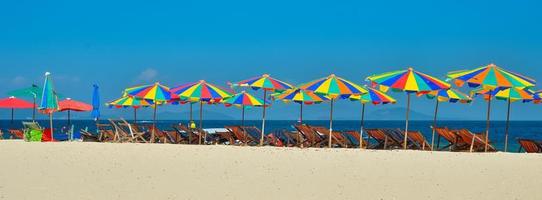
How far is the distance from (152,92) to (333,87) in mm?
4954

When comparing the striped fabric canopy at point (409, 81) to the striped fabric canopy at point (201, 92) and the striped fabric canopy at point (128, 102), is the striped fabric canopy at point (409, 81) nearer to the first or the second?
the striped fabric canopy at point (201, 92)

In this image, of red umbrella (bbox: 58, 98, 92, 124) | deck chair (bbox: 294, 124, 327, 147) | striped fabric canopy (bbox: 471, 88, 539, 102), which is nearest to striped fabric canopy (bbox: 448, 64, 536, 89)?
striped fabric canopy (bbox: 471, 88, 539, 102)

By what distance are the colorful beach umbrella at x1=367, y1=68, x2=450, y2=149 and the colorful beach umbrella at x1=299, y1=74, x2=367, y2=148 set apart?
2.15 feet

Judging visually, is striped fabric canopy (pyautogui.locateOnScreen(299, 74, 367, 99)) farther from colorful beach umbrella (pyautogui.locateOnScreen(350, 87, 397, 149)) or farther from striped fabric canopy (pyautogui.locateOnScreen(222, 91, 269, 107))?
striped fabric canopy (pyautogui.locateOnScreen(222, 91, 269, 107))

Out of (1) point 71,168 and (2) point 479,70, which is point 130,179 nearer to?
(1) point 71,168

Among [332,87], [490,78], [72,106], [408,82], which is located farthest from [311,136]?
[72,106]

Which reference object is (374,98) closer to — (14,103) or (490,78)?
(490,78)

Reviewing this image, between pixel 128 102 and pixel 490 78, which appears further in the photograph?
pixel 128 102

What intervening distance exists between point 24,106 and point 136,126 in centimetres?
710

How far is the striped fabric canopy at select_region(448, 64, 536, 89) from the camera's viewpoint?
15.0 m

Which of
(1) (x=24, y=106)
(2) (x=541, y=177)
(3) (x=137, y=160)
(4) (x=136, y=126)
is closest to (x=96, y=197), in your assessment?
(3) (x=137, y=160)

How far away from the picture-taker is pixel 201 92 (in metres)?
17.8

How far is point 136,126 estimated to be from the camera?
1866 centimetres

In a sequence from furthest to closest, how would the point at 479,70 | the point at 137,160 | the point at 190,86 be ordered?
the point at 190,86
the point at 479,70
the point at 137,160
